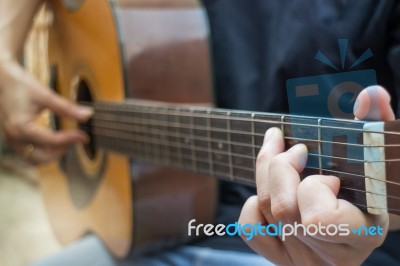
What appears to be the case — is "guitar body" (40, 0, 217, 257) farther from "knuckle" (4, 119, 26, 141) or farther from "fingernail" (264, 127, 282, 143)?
"fingernail" (264, 127, 282, 143)

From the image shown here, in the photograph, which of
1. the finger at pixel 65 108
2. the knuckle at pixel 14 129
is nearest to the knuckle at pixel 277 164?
the finger at pixel 65 108

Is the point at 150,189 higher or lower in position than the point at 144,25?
lower

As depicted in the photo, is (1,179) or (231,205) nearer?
(231,205)

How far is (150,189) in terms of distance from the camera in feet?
2.33

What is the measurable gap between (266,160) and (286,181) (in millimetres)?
36

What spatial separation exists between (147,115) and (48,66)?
414 mm

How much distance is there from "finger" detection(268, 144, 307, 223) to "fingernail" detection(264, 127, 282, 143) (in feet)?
0.06

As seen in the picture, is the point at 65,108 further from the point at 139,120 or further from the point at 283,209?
the point at 283,209

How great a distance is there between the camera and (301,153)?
0.33 metres

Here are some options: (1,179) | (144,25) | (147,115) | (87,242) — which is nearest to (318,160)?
(147,115)

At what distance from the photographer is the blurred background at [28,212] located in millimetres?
978

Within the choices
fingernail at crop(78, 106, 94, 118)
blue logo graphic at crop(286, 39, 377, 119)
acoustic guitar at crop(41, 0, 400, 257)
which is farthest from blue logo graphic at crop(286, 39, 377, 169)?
fingernail at crop(78, 106, 94, 118)

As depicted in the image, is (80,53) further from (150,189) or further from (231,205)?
(231,205)

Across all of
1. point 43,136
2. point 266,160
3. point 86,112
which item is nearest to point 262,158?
point 266,160
